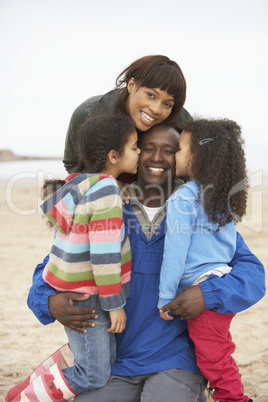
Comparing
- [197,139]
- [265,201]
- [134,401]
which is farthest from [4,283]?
[265,201]

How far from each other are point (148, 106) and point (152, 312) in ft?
4.18

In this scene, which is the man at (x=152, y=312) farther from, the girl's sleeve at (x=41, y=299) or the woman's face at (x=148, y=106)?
the woman's face at (x=148, y=106)

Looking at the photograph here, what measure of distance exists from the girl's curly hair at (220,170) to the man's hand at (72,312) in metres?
0.81

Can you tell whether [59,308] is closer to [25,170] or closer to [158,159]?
[158,159]

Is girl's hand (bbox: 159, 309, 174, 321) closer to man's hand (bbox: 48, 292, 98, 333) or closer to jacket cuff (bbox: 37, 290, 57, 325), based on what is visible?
man's hand (bbox: 48, 292, 98, 333)

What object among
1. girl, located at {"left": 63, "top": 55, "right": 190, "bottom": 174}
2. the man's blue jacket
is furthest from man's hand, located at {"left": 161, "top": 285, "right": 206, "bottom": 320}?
girl, located at {"left": 63, "top": 55, "right": 190, "bottom": 174}

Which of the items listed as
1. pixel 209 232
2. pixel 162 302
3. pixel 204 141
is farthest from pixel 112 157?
pixel 162 302

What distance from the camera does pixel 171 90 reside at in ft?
9.19

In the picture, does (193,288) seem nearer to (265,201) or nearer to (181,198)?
(181,198)

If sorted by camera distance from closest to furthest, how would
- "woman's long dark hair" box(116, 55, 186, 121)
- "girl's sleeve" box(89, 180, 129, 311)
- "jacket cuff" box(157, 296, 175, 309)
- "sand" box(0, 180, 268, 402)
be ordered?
"girl's sleeve" box(89, 180, 129, 311)
"jacket cuff" box(157, 296, 175, 309)
"woman's long dark hair" box(116, 55, 186, 121)
"sand" box(0, 180, 268, 402)

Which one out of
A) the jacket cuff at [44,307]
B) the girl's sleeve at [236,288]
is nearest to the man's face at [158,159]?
the girl's sleeve at [236,288]

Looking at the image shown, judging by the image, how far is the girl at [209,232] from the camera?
227cm

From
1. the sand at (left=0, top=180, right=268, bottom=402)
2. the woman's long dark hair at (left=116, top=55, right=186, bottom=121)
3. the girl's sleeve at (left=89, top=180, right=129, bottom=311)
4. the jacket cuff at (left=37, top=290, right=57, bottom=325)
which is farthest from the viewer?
the sand at (left=0, top=180, right=268, bottom=402)

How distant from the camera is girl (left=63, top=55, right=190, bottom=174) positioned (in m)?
2.76
